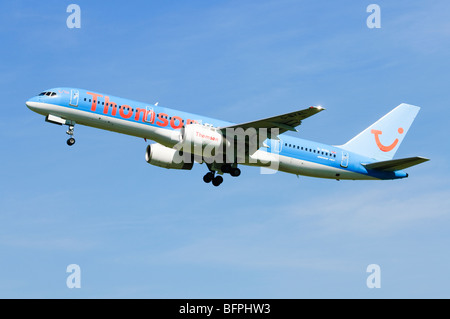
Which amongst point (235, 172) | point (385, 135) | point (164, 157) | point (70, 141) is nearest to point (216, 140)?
point (235, 172)

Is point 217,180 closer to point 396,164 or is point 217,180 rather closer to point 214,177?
point 214,177

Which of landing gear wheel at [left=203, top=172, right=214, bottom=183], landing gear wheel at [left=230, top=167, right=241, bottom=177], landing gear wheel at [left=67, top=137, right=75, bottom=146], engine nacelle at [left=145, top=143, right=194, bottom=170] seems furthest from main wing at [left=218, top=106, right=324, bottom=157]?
landing gear wheel at [left=67, top=137, right=75, bottom=146]

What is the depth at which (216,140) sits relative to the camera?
43062mm

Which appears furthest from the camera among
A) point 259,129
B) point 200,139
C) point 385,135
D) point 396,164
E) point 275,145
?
point 385,135

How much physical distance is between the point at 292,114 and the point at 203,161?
8.94m

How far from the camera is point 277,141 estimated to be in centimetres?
4559

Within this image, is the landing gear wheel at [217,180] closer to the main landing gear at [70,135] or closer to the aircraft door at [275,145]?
the aircraft door at [275,145]

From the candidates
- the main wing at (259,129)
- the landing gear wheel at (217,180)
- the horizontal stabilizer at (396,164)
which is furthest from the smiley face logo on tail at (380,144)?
the landing gear wheel at (217,180)

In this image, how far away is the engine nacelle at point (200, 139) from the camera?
42219 millimetres

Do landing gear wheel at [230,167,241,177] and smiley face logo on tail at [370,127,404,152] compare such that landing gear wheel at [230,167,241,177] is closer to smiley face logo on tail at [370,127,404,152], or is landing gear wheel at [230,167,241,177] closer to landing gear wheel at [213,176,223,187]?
landing gear wheel at [213,176,223,187]

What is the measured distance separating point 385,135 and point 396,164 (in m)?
5.14

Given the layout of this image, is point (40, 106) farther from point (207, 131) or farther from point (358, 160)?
point (358, 160)

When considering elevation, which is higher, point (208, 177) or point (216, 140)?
point (216, 140)

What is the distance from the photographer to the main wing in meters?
40.3
